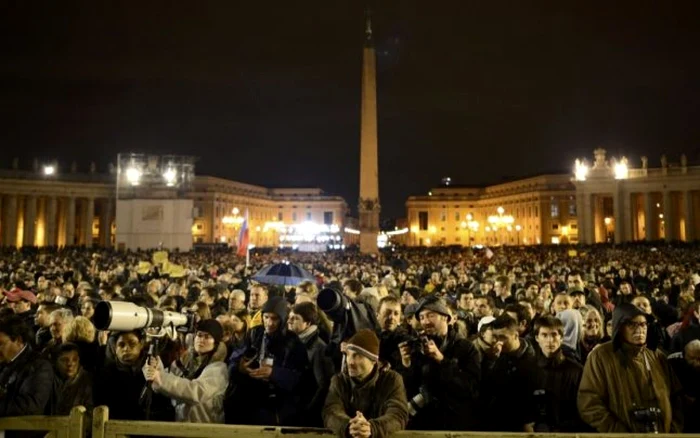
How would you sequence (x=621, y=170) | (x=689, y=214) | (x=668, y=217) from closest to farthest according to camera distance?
(x=689, y=214) < (x=621, y=170) < (x=668, y=217)

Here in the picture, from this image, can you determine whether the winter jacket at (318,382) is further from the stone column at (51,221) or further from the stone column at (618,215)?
the stone column at (51,221)

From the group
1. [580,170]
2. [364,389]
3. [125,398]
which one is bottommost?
[125,398]

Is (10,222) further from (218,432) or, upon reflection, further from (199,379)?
(218,432)

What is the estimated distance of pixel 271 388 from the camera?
4.79m

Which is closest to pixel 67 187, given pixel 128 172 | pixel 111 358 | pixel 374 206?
pixel 128 172

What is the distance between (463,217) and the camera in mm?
122875

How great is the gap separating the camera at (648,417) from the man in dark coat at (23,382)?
14.5ft

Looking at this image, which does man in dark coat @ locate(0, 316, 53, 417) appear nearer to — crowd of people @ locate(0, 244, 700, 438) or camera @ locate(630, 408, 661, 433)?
crowd of people @ locate(0, 244, 700, 438)

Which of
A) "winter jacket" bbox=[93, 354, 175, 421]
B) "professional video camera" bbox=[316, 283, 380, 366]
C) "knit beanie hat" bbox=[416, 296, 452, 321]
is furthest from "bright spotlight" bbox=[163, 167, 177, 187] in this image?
"knit beanie hat" bbox=[416, 296, 452, 321]

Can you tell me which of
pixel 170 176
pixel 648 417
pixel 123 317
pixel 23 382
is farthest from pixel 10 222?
pixel 648 417

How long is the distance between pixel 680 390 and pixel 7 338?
5.52 m

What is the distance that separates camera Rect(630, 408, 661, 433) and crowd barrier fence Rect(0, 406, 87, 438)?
3.79 metres

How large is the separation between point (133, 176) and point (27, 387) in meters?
56.3

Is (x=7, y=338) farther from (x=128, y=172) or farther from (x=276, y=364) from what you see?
(x=128, y=172)
